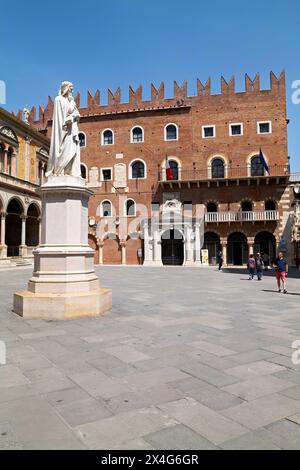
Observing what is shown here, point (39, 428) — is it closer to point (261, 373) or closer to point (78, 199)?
point (261, 373)

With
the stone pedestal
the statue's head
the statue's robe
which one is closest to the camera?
the stone pedestal

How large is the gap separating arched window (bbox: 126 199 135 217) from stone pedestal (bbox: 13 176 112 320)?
24.5m

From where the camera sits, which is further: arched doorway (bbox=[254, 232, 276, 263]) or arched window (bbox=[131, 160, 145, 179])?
arched window (bbox=[131, 160, 145, 179])

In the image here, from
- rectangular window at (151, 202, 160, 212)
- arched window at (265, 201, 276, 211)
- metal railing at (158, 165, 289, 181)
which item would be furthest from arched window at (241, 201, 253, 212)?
rectangular window at (151, 202, 160, 212)

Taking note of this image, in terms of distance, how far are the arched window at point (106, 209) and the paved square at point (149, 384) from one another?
85.6 ft

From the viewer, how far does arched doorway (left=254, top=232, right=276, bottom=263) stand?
1156 inches

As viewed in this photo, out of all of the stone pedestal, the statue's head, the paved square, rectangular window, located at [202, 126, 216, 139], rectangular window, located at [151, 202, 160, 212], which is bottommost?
the paved square

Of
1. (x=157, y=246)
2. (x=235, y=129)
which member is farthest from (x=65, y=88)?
(x=235, y=129)

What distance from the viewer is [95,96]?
111 feet

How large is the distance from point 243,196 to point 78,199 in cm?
2460

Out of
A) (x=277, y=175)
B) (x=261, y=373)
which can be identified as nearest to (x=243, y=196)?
(x=277, y=175)

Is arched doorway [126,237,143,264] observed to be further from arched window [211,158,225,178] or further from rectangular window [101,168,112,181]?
arched window [211,158,225,178]

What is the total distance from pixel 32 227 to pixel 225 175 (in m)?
18.9

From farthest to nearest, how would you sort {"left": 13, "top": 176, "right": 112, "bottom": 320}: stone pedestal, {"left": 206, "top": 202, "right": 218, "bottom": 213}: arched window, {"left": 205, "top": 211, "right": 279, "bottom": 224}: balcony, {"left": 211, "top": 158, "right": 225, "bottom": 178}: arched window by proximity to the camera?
{"left": 211, "top": 158, "right": 225, "bottom": 178}: arched window → {"left": 206, "top": 202, "right": 218, "bottom": 213}: arched window → {"left": 205, "top": 211, "right": 279, "bottom": 224}: balcony → {"left": 13, "top": 176, "right": 112, "bottom": 320}: stone pedestal
